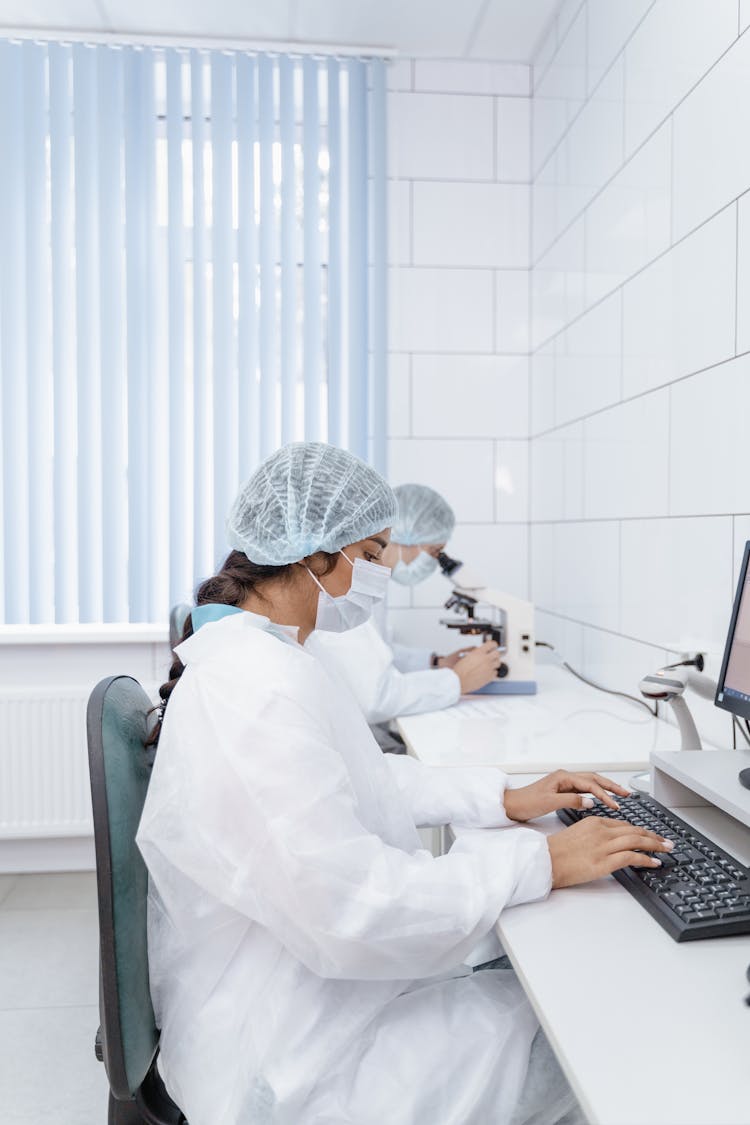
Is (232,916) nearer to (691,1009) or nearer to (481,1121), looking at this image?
(481,1121)

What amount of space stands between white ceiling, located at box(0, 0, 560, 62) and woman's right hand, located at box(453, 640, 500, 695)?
83.0 inches

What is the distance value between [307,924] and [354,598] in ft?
1.85

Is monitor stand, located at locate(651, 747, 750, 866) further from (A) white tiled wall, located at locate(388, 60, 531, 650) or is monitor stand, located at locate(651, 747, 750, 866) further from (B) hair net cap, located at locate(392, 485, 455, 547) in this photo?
(A) white tiled wall, located at locate(388, 60, 531, 650)

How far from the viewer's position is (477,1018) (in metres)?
1.01

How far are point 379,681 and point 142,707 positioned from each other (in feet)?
2.95

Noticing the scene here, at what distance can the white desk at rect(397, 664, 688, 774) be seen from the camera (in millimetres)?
1627

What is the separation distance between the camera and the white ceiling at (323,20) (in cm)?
275

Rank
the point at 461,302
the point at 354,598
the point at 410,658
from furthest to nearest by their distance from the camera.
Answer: the point at 461,302 < the point at 410,658 < the point at 354,598

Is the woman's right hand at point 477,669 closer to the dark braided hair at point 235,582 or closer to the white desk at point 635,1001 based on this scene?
the white desk at point 635,1001

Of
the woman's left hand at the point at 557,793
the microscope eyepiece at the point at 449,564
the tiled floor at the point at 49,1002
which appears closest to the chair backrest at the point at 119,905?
the woman's left hand at the point at 557,793

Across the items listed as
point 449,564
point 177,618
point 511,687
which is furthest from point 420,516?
point 177,618

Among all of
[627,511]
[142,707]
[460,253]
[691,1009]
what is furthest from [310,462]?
[460,253]

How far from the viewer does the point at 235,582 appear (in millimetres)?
1244

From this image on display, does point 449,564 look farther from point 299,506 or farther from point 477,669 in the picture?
Answer: point 299,506
